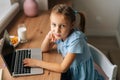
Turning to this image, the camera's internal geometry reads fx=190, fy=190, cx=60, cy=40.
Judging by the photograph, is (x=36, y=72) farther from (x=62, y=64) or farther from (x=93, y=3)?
(x=93, y=3)

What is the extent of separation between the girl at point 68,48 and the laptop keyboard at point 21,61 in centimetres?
3

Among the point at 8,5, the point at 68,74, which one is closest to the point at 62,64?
the point at 68,74

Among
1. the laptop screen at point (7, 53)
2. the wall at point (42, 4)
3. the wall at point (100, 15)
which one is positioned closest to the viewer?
the laptop screen at point (7, 53)

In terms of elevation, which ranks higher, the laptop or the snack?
the snack

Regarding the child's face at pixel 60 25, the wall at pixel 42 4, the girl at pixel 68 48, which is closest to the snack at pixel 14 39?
the girl at pixel 68 48

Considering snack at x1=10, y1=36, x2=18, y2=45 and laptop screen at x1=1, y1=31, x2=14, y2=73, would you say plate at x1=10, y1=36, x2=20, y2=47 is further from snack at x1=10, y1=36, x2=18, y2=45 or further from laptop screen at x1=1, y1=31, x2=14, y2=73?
laptop screen at x1=1, y1=31, x2=14, y2=73

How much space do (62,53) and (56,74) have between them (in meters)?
0.22

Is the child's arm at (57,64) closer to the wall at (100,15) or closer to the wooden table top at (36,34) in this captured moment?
the wooden table top at (36,34)

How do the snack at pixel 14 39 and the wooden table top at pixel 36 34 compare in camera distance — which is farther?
the snack at pixel 14 39

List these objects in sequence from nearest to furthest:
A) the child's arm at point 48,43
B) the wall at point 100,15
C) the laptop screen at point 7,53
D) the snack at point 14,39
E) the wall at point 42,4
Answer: the laptop screen at point 7,53 → the child's arm at point 48,43 → the snack at point 14,39 → the wall at point 42,4 → the wall at point 100,15

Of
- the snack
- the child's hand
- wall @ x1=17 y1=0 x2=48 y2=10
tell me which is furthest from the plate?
wall @ x1=17 y1=0 x2=48 y2=10

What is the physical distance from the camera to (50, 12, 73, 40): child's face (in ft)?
3.67

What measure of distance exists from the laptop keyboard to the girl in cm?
3

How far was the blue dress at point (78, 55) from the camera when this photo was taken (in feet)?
3.76
